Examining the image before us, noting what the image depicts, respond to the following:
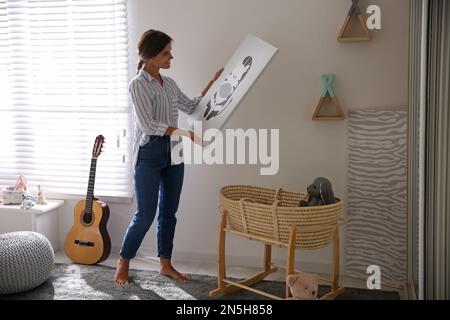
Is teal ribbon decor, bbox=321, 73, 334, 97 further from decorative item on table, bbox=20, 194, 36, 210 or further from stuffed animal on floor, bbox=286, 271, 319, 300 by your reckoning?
decorative item on table, bbox=20, 194, 36, 210

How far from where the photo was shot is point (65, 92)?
3.98 m

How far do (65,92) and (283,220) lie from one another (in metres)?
1.92

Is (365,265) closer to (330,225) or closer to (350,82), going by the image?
(330,225)

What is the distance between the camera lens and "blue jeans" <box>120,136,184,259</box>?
3299mm

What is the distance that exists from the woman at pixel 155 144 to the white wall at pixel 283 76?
13.0 inches

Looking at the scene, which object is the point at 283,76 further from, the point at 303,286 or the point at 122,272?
the point at 122,272

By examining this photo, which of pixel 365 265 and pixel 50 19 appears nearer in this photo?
pixel 365 265

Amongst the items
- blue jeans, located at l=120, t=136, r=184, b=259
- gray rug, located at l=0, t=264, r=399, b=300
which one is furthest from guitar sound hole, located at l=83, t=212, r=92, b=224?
blue jeans, located at l=120, t=136, r=184, b=259

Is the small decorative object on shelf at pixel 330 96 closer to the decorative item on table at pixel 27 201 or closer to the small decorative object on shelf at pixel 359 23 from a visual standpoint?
the small decorative object on shelf at pixel 359 23

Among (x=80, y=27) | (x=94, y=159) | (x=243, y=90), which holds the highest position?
(x=80, y=27)

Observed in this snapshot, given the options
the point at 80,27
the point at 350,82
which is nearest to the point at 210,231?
the point at 350,82

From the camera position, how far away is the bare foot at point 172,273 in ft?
11.5

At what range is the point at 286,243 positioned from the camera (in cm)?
292

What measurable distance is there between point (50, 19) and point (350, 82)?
2062 mm
